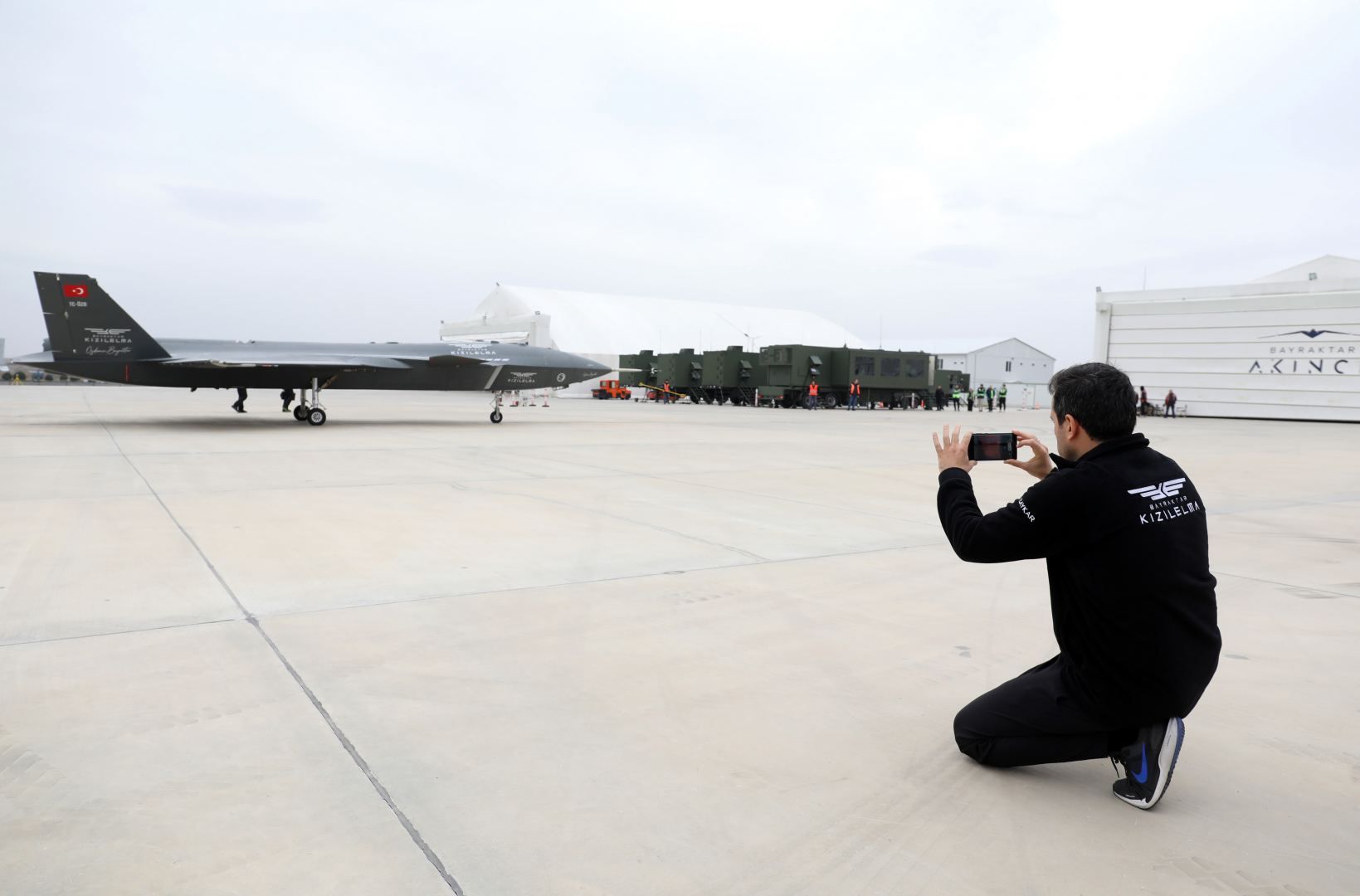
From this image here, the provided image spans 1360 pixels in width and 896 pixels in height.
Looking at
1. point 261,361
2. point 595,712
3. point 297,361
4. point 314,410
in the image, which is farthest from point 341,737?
point 314,410

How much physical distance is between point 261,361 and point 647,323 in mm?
40207

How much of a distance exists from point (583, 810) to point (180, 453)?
11.9m

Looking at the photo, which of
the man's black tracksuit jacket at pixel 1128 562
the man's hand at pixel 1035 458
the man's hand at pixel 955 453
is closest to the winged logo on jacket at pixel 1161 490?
the man's black tracksuit jacket at pixel 1128 562

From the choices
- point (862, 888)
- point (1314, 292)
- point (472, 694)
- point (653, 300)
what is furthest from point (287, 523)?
point (653, 300)

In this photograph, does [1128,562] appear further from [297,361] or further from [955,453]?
[297,361]

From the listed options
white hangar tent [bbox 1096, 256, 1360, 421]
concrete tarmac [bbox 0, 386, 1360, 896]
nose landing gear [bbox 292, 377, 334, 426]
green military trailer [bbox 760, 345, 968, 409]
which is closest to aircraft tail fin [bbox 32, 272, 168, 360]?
nose landing gear [bbox 292, 377, 334, 426]

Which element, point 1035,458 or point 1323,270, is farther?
point 1323,270

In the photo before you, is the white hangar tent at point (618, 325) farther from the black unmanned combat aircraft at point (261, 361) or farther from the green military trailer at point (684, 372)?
the black unmanned combat aircraft at point (261, 361)

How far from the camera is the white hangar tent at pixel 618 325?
50.8 metres

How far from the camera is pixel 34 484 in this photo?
29.9 feet

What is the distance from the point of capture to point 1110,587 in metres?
2.67

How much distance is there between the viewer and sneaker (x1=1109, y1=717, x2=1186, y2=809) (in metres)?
2.61

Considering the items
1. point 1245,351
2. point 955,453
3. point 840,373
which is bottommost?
point 955,453

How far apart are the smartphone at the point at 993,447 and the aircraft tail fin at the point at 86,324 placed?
18.1 meters
